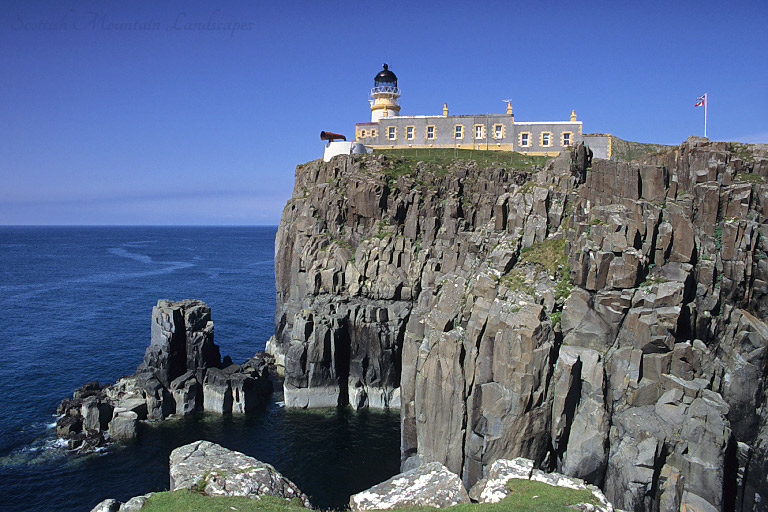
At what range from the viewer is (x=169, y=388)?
48875 millimetres

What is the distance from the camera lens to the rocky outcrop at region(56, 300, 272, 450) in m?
44.3

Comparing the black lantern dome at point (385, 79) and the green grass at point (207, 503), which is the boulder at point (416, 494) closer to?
the green grass at point (207, 503)

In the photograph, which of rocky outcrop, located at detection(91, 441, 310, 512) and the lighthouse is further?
the lighthouse

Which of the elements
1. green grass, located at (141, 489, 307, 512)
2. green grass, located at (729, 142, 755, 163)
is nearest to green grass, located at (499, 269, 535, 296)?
green grass, located at (729, 142, 755, 163)

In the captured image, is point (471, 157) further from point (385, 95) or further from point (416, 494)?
point (416, 494)

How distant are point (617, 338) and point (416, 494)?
15.1 m

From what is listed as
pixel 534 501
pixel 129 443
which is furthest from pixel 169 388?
pixel 534 501

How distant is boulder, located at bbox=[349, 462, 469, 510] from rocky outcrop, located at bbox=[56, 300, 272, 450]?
94.0 ft

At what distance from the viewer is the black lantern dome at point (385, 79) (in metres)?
92.8

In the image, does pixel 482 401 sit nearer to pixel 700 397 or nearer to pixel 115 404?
pixel 700 397

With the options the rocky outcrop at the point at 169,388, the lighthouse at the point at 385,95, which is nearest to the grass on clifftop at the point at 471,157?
the lighthouse at the point at 385,95

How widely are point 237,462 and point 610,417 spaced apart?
19.6 meters

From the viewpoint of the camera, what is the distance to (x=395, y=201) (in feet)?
202

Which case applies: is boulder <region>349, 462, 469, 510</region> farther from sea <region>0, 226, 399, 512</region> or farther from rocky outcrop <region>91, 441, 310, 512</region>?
sea <region>0, 226, 399, 512</region>
